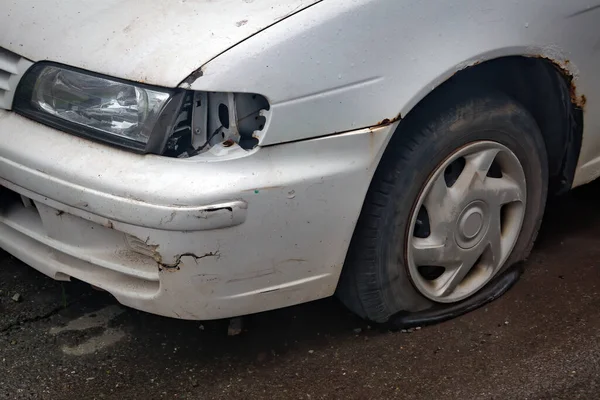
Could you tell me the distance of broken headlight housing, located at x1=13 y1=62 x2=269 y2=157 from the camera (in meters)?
2.15

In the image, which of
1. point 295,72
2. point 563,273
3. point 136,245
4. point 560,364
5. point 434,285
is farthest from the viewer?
point 563,273

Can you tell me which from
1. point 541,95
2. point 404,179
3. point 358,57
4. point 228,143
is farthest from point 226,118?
point 541,95

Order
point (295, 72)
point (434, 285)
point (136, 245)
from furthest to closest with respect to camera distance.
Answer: point (434, 285)
point (136, 245)
point (295, 72)

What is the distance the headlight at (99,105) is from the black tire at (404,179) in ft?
2.22

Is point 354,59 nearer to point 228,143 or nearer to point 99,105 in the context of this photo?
point 228,143

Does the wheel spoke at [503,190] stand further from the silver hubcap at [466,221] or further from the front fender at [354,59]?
the front fender at [354,59]

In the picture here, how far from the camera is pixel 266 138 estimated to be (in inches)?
84.0

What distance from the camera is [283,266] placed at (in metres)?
2.30

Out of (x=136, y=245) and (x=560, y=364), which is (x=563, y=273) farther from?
(x=136, y=245)

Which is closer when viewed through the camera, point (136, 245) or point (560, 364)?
point (136, 245)

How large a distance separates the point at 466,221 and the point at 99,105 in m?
1.21

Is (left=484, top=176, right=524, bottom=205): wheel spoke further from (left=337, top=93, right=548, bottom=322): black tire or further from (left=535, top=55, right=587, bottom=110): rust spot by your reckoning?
(left=535, top=55, right=587, bottom=110): rust spot

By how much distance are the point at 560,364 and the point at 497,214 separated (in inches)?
20.7

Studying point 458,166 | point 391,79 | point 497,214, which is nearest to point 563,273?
point 497,214
